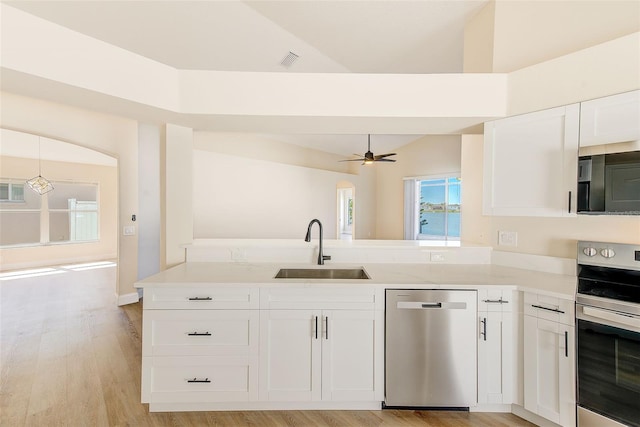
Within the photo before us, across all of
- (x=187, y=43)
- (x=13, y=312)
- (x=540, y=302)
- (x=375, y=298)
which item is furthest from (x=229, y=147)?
(x=540, y=302)

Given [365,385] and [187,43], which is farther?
[187,43]

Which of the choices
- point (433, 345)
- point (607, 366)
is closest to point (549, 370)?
point (607, 366)

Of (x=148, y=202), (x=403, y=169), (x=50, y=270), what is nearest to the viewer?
(x=148, y=202)

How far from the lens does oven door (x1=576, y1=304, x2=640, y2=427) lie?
144cm

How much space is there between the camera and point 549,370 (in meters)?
1.70

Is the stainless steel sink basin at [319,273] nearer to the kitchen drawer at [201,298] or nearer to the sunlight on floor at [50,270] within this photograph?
the kitchen drawer at [201,298]

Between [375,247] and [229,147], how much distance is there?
4.13 m

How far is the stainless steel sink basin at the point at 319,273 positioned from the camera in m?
2.32

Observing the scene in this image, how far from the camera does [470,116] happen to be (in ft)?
6.88

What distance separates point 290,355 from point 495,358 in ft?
4.45

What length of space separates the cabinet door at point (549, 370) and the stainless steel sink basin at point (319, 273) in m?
1.17

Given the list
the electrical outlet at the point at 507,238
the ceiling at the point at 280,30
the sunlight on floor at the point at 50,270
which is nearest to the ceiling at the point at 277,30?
the ceiling at the point at 280,30

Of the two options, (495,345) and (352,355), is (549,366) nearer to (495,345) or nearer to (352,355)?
(495,345)

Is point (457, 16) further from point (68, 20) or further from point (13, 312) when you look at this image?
point (13, 312)
